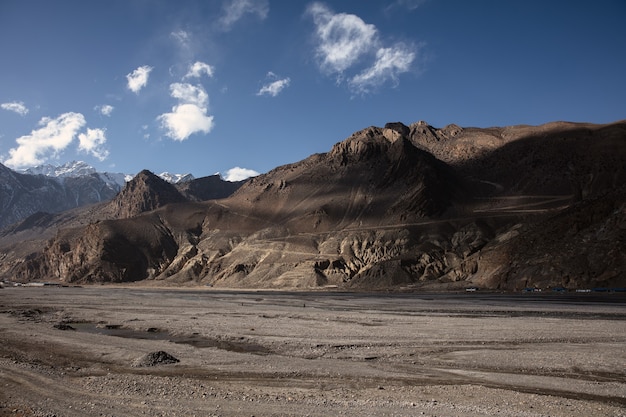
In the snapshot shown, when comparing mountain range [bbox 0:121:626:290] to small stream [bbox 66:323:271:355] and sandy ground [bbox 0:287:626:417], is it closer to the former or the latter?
sandy ground [bbox 0:287:626:417]

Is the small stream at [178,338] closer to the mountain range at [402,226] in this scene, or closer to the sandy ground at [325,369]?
the sandy ground at [325,369]

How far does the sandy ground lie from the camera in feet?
42.4

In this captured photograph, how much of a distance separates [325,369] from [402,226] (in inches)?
4090

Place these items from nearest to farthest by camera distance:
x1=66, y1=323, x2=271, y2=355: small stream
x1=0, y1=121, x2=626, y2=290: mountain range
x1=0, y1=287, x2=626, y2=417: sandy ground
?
x1=0, y1=287, x2=626, y2=417: sandy ground
x1=66, y1=323, x2=271, y2=355: small stream
x1=0, y1=121, x2=626, y2=290: mountain range

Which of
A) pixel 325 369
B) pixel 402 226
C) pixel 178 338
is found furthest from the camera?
pixel 402 226

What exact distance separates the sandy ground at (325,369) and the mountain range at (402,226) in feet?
147

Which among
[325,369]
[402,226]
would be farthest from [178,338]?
[402,226]

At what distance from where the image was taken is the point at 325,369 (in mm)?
18531

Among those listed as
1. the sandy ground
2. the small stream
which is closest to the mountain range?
the sandy ground

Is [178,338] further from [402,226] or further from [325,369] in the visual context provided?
[402,226]

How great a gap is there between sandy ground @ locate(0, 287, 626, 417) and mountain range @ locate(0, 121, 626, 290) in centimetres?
4481

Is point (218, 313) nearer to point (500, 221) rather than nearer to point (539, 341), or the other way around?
point (539, 341)

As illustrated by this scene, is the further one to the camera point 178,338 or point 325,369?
point 178,338

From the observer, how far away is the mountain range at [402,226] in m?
75.6
